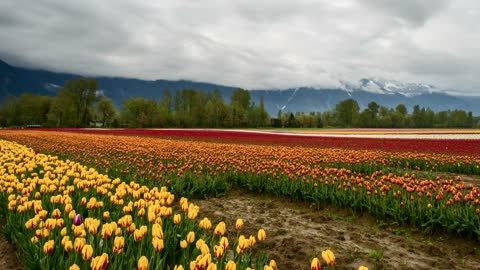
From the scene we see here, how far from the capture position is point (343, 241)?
236 inches

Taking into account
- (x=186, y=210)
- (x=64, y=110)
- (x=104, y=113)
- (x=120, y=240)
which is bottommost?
(x=186, y=210)

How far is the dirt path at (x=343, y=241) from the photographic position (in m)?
5.16

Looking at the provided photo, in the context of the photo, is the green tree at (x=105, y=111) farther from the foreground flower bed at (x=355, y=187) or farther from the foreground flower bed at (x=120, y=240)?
the foreground flower bed at (x=120, y=240)

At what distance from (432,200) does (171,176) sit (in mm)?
6436

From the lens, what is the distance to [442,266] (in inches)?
200

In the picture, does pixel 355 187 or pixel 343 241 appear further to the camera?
pixel 355 187

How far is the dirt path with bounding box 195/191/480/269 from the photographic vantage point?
16.9 ft

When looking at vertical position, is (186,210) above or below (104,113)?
below

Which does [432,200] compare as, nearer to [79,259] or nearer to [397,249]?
[397,249]

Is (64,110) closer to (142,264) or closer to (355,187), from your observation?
(355,187)

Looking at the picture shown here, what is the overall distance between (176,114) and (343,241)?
9618 cm

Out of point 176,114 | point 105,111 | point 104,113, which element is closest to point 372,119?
point 176,114

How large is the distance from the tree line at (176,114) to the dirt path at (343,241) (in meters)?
82.3

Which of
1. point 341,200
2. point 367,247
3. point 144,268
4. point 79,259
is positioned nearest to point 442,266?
point 367,247
